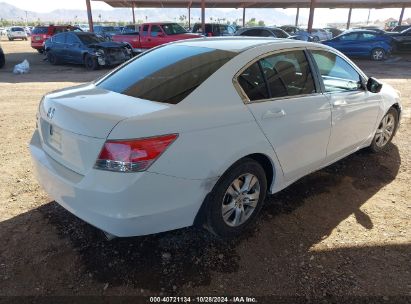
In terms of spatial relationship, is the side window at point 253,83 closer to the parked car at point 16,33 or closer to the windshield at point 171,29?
the windshield at point 171,29

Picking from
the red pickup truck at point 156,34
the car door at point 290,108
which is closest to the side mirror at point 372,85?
the car door at point 290,108

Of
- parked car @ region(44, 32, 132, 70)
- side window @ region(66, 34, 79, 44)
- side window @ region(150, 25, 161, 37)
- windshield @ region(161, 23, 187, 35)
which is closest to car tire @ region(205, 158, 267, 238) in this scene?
parked car @ region(44, 32, 132, 70)

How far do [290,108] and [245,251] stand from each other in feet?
4.35

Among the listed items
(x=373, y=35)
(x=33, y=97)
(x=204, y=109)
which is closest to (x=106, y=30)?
(x=373, y=35)

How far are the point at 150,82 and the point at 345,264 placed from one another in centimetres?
220

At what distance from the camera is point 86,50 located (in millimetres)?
15047

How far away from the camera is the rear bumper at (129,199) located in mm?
2371

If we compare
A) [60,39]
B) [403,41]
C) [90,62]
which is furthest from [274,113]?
[403,41]

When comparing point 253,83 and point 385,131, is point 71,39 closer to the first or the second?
point 385,131

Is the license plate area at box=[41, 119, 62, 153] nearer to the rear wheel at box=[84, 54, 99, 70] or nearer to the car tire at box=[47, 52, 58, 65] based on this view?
the rear wheel at box=[84, 54, 99, 70]

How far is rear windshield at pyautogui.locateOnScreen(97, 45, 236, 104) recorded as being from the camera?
2.81 metres

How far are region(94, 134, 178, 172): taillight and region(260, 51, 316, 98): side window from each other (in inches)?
50.7

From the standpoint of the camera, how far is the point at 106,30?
102 feet

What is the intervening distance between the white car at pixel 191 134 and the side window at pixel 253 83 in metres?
0.01
